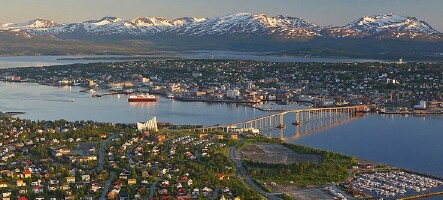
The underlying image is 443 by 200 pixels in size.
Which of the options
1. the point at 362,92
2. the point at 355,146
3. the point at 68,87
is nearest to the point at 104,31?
the point at 68,87

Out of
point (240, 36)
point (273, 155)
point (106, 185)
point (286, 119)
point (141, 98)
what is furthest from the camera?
point (240, 36)

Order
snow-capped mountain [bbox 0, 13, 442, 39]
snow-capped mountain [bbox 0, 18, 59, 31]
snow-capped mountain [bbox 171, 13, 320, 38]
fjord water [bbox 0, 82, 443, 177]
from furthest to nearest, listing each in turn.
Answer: snow-capped mountain [bbox 0, 18, 59, 31] < snow-capped mountain [bbox 171, 13, 320, 38] < snow-capped mountain [bbox 0, 13, 442, 39] < fjord water [bbox 0, 82, 443, 177]

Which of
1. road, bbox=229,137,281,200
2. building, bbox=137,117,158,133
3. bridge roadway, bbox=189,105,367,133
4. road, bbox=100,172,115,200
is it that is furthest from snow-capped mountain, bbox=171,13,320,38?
road, bbox=100,172,115,200

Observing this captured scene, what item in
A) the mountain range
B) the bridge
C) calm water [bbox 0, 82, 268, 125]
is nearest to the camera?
the bridge

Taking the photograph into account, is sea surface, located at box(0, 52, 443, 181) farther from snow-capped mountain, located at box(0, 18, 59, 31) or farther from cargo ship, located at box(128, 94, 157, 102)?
snow-capped mountain, located at box(0, 18, 59, 31)

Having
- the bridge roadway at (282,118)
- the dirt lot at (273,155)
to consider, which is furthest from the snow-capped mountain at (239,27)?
the dirt lot at (273,155)

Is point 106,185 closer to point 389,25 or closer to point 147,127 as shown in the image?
point 147,127

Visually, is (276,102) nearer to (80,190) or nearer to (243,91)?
(243,91)

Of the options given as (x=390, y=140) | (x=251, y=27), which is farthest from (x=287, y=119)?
(x=251, y=27)
